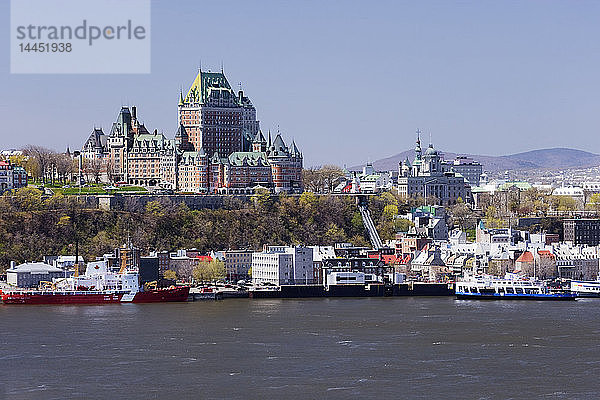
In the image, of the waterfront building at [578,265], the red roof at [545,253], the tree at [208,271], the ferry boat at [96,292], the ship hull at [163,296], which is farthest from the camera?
the red roof at [545,253]

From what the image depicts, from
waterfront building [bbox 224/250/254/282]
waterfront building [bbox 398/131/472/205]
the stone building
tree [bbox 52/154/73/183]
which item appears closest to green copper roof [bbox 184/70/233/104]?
the stone building

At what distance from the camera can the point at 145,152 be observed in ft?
272

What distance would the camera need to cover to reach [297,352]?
126 ft

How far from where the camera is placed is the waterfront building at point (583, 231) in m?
78.5

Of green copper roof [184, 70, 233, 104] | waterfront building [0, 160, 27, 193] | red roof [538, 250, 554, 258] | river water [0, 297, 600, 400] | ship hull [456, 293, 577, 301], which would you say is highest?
green copper roof [184, 70, 233, 104]

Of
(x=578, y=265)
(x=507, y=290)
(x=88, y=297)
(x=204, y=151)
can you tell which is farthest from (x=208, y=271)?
(x=204, y=151)

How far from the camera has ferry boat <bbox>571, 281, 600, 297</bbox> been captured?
57.3 meters

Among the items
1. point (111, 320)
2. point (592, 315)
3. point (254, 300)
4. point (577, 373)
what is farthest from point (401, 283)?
point (577, 373)

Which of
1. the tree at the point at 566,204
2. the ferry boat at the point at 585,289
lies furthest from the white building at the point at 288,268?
the tree at the point at 566,204

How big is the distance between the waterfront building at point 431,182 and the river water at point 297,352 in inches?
1698

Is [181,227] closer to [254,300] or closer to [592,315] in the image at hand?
[254,300]

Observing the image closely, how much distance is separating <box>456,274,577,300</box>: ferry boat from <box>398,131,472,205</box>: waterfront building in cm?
3581

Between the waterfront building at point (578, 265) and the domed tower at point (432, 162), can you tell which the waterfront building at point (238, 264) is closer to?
the waterfront building at point (578, 265)

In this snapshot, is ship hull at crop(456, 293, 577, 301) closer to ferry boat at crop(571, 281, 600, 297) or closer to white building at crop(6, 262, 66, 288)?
ferry boat at crop(571, 281, 600, 297)
